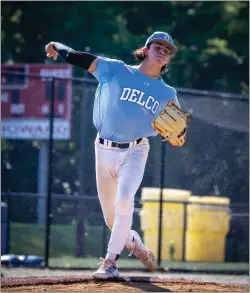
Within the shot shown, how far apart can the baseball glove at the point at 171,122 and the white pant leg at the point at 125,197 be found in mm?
340

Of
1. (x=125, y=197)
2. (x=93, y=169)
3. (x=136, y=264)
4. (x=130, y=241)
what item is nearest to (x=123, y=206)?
(x=125, y=197)

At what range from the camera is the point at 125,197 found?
849 cm

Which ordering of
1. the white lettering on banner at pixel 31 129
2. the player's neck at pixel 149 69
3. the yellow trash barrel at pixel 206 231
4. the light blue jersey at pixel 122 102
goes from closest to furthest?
the light blue jersey at pixel 122 102 < the player's neck at pixel 149 69 < the yellow trash barrel at pixel 206 231 < the white lettering on banner at pixel 31 129

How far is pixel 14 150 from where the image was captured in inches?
557

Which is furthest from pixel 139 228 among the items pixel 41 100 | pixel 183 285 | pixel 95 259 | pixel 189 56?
pixel 189 56

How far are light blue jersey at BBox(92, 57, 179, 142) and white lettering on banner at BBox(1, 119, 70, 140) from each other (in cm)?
642

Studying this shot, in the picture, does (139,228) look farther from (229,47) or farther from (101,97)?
(229,47)

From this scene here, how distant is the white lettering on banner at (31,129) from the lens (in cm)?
1535

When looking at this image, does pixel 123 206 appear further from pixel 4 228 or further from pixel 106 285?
pixel 4 228

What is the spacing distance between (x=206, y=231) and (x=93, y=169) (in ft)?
8.22

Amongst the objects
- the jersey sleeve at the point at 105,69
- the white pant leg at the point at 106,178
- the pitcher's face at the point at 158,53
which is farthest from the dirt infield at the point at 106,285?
the pitcher's face at the point at 158,53

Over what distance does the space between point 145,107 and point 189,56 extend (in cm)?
1477

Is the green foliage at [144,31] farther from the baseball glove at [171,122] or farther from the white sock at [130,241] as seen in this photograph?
the white sock at [130,241]

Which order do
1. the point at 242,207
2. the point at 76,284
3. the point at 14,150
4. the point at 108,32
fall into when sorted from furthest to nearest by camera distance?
the point at 108,32 → the point at 242,207 → the point at 14,150 → the point at 76,284
